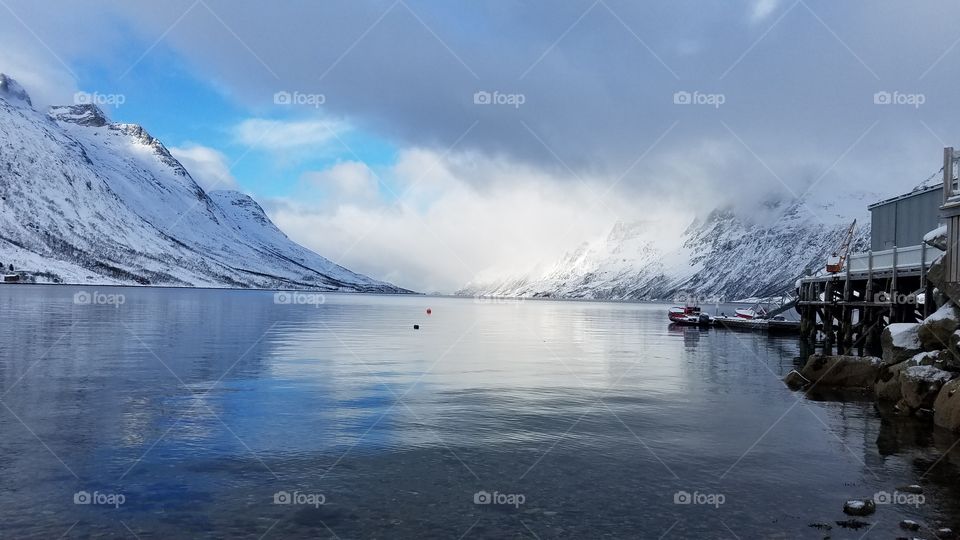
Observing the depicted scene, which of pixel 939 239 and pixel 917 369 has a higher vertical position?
pixel 939 239

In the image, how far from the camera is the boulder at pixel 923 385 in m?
23.9

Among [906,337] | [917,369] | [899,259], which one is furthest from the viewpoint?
[899,259]

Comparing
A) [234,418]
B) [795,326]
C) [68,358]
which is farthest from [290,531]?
[795,326]

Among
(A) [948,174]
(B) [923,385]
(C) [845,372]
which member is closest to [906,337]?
(C) [845,372]

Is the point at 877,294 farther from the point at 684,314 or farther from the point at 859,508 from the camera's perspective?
the point at 684,314

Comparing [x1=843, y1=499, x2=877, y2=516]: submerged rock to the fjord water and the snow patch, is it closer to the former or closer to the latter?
the fjord water

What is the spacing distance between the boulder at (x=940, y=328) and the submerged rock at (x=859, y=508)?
47.6ft

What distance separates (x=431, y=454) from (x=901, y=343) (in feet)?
70.7

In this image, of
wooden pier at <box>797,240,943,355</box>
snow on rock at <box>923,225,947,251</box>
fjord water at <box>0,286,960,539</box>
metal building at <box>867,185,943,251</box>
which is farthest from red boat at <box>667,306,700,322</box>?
snow on rock at <box>923,225,947,251</box>

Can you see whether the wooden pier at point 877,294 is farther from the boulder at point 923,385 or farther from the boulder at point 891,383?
the boulder at point 923,385

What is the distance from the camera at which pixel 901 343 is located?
2861 centimetres

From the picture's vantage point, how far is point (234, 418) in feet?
71.7

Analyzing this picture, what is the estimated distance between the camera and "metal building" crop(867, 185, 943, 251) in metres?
41.9

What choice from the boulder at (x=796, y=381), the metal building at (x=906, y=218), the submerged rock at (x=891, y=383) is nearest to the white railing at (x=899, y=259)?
the metal building at (x=906, y=218)
